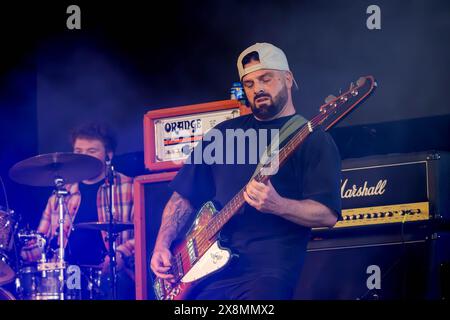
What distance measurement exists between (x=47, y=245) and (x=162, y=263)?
841mm

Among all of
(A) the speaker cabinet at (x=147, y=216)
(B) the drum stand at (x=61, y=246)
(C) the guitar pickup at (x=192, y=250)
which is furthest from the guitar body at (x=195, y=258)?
(B) the drum stand at (x=61, y=246)

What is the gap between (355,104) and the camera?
397 cm

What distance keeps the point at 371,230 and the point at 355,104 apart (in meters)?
0.61

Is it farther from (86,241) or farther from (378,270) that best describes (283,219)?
(86,241)

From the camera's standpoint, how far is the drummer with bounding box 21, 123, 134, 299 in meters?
4.71

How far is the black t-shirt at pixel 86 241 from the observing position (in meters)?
4.73

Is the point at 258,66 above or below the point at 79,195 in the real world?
above

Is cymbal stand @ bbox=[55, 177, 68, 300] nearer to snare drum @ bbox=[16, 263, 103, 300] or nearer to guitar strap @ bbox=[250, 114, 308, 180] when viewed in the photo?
snare drum @ bbox=[16, 263, 103, 300]

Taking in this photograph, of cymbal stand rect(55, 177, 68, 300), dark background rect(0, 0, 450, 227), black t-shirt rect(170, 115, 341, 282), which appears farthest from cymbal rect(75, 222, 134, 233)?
black t-shirt rect(170, 115, 341, 282)

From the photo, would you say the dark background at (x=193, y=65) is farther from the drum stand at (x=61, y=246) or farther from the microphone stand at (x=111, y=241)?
the drum stand at (x=61, y=246)

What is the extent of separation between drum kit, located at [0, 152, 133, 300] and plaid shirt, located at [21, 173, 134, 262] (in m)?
0.06
